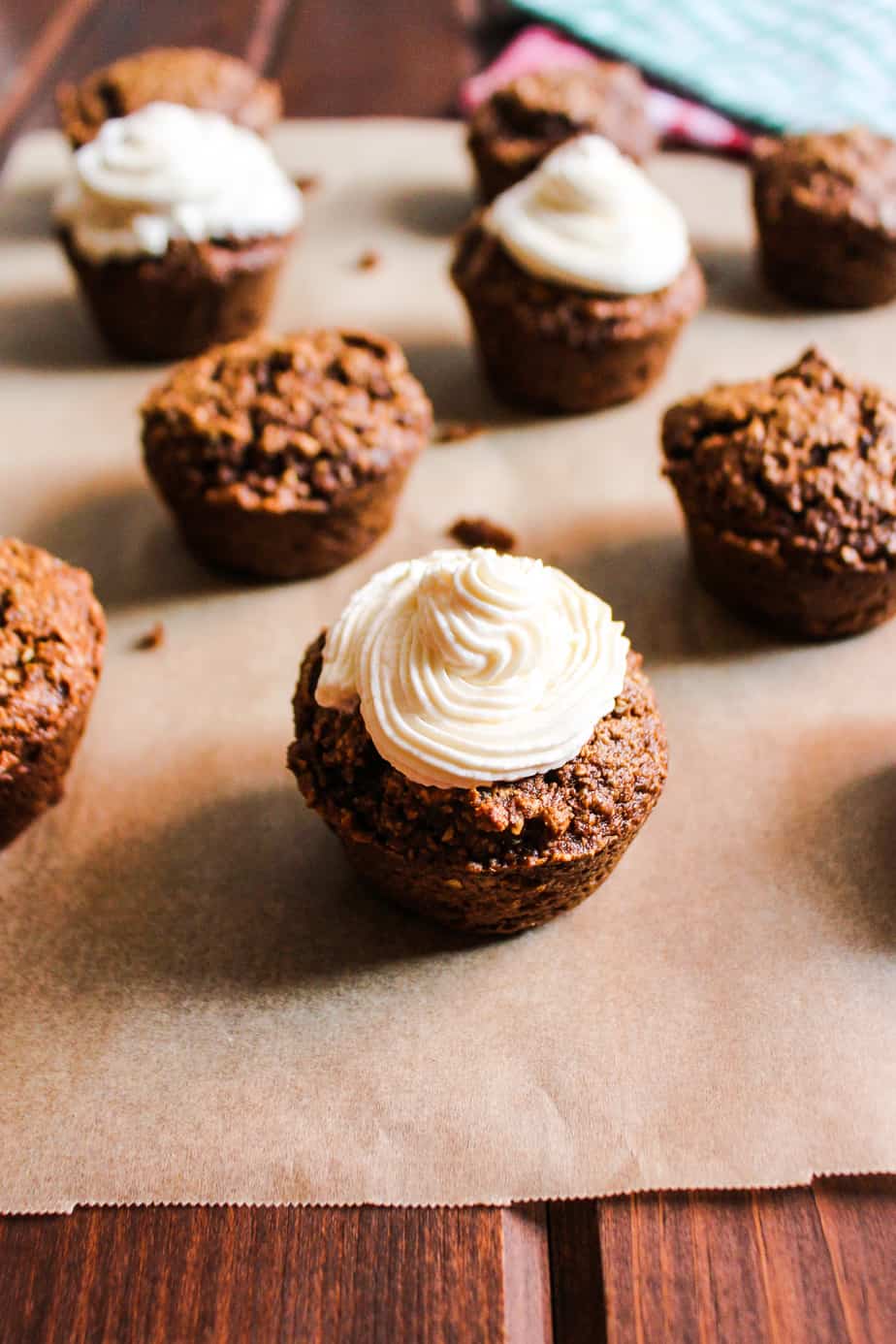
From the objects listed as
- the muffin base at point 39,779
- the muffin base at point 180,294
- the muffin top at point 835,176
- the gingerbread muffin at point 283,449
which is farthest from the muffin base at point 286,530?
the muffin top at point 835,176

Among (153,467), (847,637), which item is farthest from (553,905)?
(153,467)

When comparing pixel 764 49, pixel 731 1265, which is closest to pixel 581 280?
pixel 764 49

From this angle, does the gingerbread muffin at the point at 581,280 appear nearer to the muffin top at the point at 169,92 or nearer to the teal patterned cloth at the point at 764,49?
the muffin top at the point at 169,92

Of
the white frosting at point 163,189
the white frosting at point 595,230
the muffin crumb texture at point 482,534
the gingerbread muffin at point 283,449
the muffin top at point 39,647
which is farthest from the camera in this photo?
the white frosting at point 163,189

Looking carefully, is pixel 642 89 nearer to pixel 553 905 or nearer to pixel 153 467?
pixel 153 467

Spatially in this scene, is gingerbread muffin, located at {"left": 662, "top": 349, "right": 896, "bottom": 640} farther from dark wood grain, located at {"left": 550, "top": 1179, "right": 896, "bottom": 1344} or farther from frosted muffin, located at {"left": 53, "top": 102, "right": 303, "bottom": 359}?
frosted muffin, located at {"left": 53, "top": 102, "right": 303, "bottom": 359}

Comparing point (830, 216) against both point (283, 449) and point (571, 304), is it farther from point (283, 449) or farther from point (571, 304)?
point (283, 449)

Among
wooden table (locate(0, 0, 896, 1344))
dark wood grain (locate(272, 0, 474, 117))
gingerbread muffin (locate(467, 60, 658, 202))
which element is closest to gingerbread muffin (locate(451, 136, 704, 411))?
gingerbread muffin (locate(467, 60, 658, 202))
